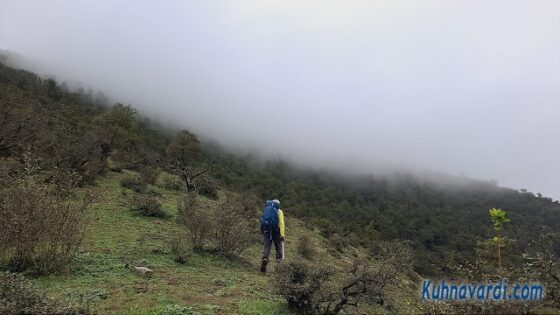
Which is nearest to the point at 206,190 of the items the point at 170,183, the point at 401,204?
the point at 170,183

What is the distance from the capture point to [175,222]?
632 inches

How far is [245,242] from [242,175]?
151 ft

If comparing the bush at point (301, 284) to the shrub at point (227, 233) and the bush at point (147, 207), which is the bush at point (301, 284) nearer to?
the shrub at point (227, 233)

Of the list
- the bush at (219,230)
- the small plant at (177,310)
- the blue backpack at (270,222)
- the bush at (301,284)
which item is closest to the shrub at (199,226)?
the bush at (219,230)

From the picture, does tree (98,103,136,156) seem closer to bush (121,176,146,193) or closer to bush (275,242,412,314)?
bush (121,176,146,193)

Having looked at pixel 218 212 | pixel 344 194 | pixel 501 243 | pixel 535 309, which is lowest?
pixel 344 194

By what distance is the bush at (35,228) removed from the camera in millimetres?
7988

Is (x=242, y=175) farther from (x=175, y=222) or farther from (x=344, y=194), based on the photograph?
(x=175, y=222)

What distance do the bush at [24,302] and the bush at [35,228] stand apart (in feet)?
5.92

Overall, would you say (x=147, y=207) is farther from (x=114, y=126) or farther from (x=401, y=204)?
(x=401, y=204)

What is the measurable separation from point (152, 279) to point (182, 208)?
280 inches

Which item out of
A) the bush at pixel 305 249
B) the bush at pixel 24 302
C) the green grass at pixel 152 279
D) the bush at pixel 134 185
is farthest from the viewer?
the bush at pixel 134 185

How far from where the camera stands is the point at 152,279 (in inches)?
346

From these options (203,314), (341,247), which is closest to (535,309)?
(203,314)
